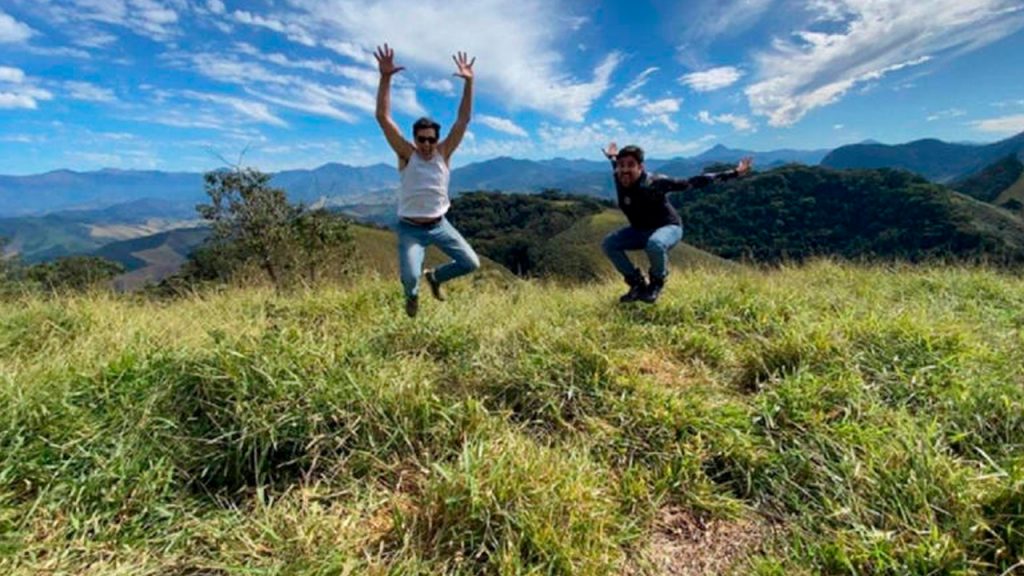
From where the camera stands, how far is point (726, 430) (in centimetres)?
331

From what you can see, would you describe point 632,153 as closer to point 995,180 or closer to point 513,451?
point 513,451

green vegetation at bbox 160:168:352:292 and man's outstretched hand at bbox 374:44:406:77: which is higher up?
man's outstretched hand at bbox 374:44:406:77

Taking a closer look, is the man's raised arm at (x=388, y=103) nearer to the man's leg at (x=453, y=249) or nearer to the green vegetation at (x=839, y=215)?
the man's leg at (x=453, y=249)

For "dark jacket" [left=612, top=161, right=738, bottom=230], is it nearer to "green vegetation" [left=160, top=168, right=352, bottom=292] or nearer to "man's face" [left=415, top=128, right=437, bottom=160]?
"man's face" [left=415, top=128, right=437, bottom=160]

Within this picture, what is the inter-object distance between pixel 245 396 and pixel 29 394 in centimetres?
126

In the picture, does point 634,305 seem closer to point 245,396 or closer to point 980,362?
point 980,362

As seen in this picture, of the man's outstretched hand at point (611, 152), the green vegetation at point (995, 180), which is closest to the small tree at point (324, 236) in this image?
the man's outstretched hand at point (611, 152)

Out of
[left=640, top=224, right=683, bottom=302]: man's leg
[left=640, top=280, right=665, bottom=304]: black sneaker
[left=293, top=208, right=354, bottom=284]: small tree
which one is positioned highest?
Result: [left=640, top=224, right=683, bottom=302]: man's leg

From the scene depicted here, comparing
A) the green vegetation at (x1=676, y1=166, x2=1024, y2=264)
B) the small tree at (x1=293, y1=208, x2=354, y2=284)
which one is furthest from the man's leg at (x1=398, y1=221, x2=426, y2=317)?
the green vegetation at (x1=676, y1=166, x2=1024, y2=264)

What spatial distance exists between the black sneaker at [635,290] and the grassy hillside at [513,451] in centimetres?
132

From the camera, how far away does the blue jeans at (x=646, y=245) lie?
619cm

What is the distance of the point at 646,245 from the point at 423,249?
2.77 metres

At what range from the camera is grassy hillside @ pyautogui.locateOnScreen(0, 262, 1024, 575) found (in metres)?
2.40

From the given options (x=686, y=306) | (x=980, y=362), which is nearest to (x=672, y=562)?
(x=980, y=362)
